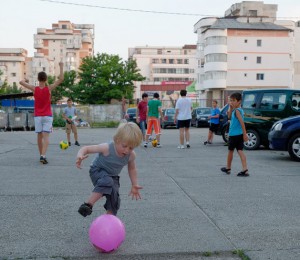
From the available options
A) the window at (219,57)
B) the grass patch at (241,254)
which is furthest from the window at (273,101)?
the window at (219,57)

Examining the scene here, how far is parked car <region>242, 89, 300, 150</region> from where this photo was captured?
547 inches

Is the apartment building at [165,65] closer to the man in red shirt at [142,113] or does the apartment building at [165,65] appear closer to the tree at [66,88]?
the tree at [66,88]

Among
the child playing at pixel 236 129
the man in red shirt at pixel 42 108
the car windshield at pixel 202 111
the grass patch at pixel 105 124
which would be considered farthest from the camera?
the grass patch at pixel 105 124

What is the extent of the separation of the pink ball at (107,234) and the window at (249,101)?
1062cm

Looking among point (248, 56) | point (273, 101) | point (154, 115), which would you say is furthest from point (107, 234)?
point (248, 56)

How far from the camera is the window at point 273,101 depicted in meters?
14.0

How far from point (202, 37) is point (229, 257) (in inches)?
3221

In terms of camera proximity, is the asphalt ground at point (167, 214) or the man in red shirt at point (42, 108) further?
the man in red shirt at point (42, 108)

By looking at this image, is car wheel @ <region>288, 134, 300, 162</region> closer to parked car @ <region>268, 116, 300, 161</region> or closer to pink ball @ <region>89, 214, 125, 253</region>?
parked car @ <region>268, 116, 300, 161</region>

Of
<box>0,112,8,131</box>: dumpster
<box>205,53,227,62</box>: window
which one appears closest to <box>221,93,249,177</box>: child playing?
<box>0,112,8,131</box>: dumpster

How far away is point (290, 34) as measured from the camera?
76.5 m

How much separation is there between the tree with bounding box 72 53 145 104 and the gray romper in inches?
2276

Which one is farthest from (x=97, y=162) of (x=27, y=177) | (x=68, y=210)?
(x=27, y=177)

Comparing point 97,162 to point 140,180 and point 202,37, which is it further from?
point 202,37
